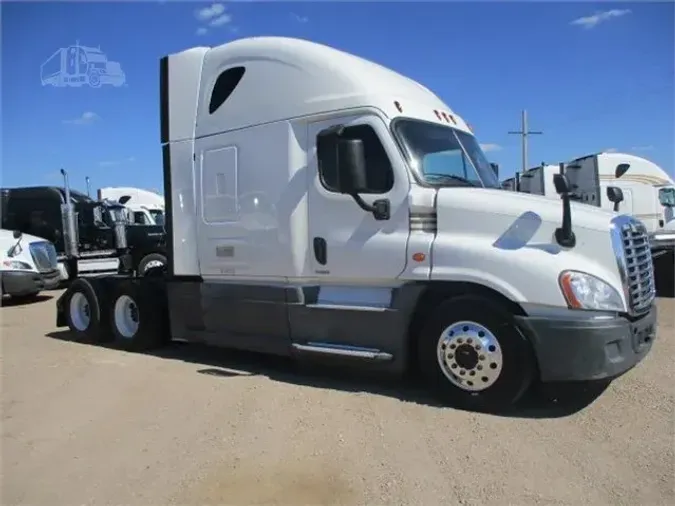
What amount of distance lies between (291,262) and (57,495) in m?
2.96

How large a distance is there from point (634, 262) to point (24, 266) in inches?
497

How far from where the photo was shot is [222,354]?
7.41 m

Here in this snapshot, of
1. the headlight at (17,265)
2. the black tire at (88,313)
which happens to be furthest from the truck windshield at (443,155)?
the headlight at (17,265)

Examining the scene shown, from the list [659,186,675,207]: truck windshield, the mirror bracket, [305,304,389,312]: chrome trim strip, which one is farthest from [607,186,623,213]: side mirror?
[659,186,675,207]: truck windshield

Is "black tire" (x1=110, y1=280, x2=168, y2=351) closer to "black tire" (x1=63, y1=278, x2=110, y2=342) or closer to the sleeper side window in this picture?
"black tire" (x1=63, y1=278, x2=110, y2=342)

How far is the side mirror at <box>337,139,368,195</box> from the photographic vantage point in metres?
5.11

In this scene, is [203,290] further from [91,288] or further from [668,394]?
[668,394]

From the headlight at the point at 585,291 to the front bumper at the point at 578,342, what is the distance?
0.06 m

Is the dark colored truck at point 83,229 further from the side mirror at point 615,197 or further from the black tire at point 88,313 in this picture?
the side mirror at point 615,197

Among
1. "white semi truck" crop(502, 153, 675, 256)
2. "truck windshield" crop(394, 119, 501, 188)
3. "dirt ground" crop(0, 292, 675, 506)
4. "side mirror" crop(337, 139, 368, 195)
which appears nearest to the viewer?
"dirt ground" crop(0, 292, 675, 506)

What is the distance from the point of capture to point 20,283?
43.0ft

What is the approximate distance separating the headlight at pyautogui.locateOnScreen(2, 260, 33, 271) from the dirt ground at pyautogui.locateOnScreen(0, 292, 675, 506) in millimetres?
7853

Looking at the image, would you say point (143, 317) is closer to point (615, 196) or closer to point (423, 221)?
point (423, 221)

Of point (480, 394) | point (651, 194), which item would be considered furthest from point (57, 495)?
point (651, 194)
